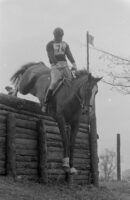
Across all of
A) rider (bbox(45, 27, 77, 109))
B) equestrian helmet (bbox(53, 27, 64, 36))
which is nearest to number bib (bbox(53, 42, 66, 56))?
rider (bbox(45, 27, 77, 109))

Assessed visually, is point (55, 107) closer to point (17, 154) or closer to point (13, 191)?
point (17, 154)

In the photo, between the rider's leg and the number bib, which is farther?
the number bib

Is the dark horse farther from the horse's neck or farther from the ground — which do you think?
the ground

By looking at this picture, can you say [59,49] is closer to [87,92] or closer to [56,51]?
[56,51]

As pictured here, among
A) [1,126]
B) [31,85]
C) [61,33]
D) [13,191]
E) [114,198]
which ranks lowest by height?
[114,198]

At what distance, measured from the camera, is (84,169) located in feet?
46.7

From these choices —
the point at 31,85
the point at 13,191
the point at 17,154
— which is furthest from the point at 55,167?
the point at 13,191

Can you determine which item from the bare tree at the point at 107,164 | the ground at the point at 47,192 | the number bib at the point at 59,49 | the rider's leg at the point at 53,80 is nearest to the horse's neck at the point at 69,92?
the rider's leg at the point at 53,80

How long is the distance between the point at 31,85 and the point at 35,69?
1.74 ft

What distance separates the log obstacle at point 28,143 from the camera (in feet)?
36.4

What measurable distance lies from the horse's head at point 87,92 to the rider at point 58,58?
86 cm

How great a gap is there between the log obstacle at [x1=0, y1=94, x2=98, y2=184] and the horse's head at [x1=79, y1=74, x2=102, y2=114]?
1762 millimetres

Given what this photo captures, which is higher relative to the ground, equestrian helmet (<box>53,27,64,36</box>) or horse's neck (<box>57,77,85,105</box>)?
equestrian helmet (<box>53,27,64,36</box>)

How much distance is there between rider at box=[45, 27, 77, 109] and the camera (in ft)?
39.0
